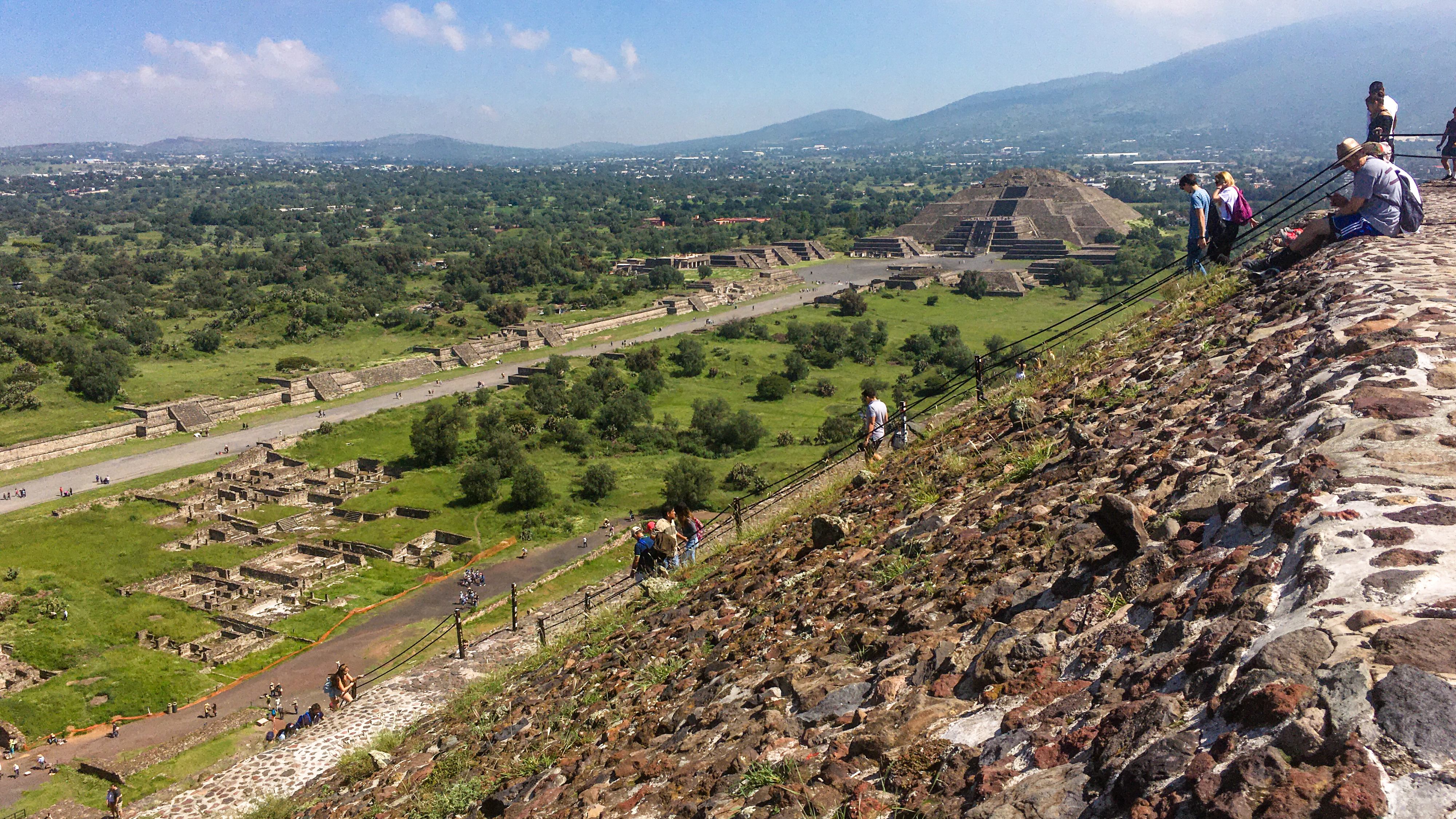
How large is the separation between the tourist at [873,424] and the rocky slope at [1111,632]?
2.69m

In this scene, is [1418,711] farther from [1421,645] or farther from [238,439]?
[238,439]

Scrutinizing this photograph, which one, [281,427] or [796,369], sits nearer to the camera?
[281,427]

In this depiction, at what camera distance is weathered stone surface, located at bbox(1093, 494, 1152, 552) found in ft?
12.3

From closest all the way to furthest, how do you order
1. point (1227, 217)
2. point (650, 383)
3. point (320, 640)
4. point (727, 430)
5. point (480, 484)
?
point (1227, 217) < point (320, 640) < point (480, 484) < point (727, 430) < point (650, 383)

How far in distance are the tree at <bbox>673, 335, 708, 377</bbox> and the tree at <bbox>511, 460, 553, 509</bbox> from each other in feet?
63.1

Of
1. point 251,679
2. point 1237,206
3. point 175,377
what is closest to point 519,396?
point 175,377

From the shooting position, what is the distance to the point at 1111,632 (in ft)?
11.0

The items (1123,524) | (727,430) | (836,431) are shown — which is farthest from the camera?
(727,430)

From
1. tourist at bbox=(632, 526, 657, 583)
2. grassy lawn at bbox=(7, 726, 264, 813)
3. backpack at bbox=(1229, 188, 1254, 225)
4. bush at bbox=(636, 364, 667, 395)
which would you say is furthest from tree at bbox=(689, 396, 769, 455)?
backpack at bbox=(1229, 188, 1254, 225)

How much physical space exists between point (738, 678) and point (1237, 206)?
8.45m

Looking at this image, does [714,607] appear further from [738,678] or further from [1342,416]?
A: [1342,416]

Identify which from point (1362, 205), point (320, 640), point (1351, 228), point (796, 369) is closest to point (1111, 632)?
point (1362, 205)

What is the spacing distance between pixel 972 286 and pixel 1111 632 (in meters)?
70.6

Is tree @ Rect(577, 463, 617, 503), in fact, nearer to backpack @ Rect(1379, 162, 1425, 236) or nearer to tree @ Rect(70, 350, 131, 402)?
backpack @ Rect(1379, 162, 1425, 236)
